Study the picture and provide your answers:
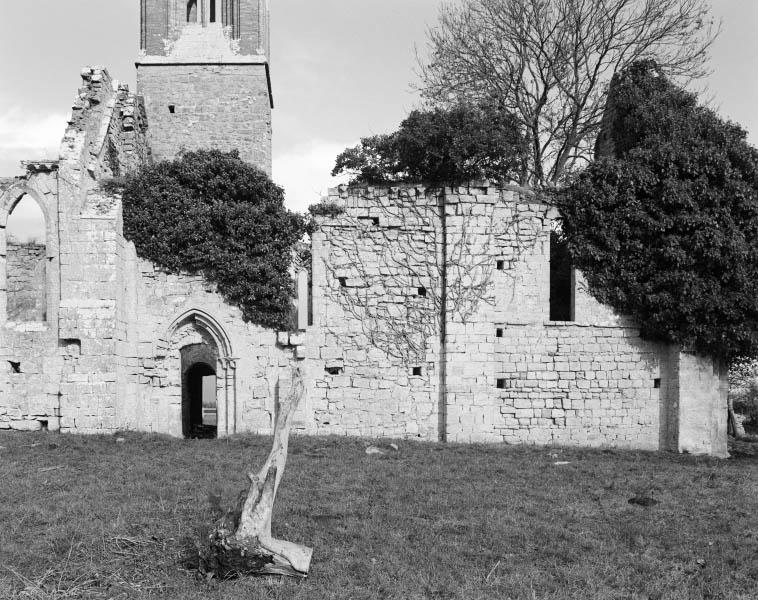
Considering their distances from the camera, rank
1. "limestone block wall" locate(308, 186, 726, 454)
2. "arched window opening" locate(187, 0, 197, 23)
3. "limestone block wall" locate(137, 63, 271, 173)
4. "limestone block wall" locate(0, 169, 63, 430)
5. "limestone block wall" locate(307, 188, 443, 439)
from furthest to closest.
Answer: "arched window opening" locate(187, 0, 197, 23) < "limestone block wall" locate(137, 63, 271, 173) < "limestone block wall" locate(307, 188, 443, 439) < "limestone block wall" locate(308, 186, 726, 454) < "limestone block wall" locate(0, 169, 63, 430)

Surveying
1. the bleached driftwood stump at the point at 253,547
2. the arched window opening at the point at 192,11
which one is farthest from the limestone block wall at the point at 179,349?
the arched window opening at the point at 192,11

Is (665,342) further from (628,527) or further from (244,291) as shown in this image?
(244,291)

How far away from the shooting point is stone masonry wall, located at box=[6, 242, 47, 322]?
14656 millimetres

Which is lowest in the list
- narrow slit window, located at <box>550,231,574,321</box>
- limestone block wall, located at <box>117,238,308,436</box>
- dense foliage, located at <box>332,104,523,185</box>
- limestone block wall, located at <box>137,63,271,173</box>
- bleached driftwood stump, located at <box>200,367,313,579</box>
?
bleached driftwood stump, located at <box>200,367,313,579</box>

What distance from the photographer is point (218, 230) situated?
12.8 metres

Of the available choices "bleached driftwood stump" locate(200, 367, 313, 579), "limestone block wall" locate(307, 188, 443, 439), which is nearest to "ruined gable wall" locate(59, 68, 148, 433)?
"limestone block wall" locate(307, 188, 443, 439)

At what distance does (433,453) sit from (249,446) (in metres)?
3.29

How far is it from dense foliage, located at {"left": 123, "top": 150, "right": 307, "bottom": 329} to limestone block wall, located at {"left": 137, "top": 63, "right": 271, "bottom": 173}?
652 centimetres

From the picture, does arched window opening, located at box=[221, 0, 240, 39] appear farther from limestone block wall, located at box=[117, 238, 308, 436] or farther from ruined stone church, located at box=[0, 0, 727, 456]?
limestone block wall, located at box=[117, 238, 308, 436]

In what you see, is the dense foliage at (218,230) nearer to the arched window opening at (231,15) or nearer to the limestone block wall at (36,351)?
the limestone block wall at (36,351)

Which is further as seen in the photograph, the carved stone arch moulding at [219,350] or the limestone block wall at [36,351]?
the carved stone arch moulding at [219,350]

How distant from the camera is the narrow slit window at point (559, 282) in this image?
14.2m

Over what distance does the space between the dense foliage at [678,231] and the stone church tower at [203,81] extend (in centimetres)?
1065

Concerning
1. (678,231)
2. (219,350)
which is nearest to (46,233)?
(219,350)
